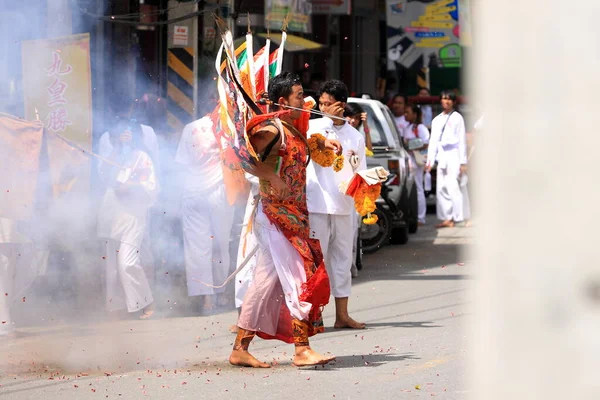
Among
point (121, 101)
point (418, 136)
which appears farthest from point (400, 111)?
point (121, 101)

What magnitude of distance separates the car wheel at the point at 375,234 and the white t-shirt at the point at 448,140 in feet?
9.72

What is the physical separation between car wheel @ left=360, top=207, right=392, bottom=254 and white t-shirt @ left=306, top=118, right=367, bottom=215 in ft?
16.0

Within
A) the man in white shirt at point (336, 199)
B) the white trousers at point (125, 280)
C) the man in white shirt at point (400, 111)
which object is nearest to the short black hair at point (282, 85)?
the man in white shirt at point (336, 199)

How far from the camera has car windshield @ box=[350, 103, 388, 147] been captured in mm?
13328

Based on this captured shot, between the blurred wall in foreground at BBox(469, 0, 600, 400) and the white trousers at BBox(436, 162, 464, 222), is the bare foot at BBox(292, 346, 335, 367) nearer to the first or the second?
the blurred wall in foreground at BBox(469, 0, 600, 400)

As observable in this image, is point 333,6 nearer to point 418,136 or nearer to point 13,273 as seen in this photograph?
point 418,136

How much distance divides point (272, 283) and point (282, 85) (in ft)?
4.16

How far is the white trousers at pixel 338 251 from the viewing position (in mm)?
8109

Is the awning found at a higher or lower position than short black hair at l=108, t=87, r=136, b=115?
higher

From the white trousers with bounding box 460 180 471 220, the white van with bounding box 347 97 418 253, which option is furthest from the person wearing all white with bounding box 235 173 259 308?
the white trousers with bounding box 460 180 471 220

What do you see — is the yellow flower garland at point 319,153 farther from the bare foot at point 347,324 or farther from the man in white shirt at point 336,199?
the bare foot at point 347,324

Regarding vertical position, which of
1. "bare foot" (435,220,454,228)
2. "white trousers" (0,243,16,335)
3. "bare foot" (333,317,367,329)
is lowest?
"bare foot" (435,220,454,228)

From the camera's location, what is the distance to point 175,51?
12.4 meters

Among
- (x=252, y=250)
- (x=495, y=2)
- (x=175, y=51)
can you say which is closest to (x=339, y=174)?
(x=252, y=250)
